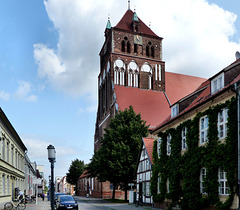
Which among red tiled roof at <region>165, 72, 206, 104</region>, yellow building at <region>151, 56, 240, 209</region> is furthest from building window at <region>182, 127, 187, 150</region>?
red tiled roof at <region>165, 72, 206, 104</region>

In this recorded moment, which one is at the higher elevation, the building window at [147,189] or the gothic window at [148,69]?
the gothic window at [148,69]

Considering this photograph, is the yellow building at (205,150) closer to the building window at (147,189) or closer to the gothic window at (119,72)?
the building window at (147,189)

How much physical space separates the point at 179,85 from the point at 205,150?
4678cm

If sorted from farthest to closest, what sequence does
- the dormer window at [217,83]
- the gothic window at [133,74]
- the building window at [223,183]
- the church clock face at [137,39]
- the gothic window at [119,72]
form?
the church clock face at [137,39] < the gothic window at [133,74] < the gothic window at [119,72] < the dormer window at [217,83] < the building window at [223,183]

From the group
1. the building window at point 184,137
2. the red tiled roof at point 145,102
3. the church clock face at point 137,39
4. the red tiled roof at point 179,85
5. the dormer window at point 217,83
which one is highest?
the church clock face at point 137,39

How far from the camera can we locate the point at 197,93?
25328mm

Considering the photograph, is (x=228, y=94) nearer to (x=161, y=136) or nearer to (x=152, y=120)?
(x=161, y=136)

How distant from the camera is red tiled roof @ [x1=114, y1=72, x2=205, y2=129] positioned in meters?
56.9

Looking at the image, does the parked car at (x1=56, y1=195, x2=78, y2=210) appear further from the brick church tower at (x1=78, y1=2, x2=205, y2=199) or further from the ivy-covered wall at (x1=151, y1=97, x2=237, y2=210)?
the brick church tower at (x1=78, y1=2, x2=205, y2=199)

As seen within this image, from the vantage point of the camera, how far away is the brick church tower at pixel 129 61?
60906mm

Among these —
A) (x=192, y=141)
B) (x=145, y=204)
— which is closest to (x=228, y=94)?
(x=192, y=141)

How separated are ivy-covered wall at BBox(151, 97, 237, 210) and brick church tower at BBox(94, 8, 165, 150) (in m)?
33.3

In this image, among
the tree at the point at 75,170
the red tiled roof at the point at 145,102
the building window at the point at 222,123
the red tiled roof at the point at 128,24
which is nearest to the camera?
the building window at the point at 222,123

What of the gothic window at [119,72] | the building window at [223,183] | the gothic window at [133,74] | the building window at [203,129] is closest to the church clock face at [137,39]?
the gothic window at [133,74]
